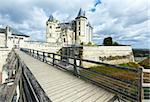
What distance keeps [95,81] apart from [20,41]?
4628 cm

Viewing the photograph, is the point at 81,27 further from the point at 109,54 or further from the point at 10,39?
the point at 109,54

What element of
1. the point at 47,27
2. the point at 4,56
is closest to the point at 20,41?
the point at 4,56

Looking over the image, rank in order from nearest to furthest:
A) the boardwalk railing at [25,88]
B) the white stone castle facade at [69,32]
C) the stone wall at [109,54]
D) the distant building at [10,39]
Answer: the boardwalk railing at [25,88] → the stone wall at [109,54] → the distant building at [10,39] → the white stone castle facade at [69,32]

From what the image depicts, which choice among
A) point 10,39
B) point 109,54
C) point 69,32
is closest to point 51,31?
point 69,32

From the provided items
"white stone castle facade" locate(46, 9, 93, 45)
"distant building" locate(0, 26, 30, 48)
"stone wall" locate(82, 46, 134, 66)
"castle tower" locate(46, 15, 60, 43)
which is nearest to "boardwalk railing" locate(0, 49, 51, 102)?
"stone wall" locate(82, 46, 134, 66)

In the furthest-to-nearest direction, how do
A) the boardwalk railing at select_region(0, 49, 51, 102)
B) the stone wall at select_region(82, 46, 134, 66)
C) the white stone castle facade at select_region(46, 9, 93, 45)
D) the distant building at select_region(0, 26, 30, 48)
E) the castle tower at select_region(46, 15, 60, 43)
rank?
Result: the castle tower at select_region(46, 15, 60, 43) → the white stone castle facade at select_region(46, 9, 93, 45) → the distant building at select_region(0, 26, 30, 48) → the stone wall at select_region(82, 46, 134, 66) → the boardwalk railing at select_region(0, 49, 51, 102)

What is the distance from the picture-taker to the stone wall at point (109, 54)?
3573cm

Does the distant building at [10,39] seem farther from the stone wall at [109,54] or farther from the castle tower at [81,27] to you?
the castle tower at [81,27]

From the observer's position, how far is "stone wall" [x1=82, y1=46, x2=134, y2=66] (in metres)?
35.7

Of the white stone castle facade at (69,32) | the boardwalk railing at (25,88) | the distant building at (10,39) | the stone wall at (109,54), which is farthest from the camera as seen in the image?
the white stone castle facade at (69,32)

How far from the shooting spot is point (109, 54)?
3806 cm

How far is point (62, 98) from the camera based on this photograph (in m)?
4.20

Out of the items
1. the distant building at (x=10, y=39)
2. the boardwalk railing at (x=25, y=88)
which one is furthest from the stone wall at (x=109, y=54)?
the distant building at (x=10, y=39)

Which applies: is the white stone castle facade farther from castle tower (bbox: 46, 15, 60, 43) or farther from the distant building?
the distant building
